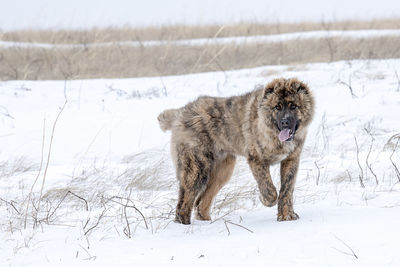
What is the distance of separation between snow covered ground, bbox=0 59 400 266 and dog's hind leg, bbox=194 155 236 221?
12cm

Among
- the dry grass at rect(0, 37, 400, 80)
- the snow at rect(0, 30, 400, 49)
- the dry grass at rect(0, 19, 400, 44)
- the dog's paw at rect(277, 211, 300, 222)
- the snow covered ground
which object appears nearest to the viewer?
the snow covered ground

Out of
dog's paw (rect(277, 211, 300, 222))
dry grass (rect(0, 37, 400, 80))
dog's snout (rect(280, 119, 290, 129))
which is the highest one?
dog's snout (rect(280, 119, 290, 129))

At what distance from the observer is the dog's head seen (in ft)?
16.3

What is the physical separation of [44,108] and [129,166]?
4.31 metres

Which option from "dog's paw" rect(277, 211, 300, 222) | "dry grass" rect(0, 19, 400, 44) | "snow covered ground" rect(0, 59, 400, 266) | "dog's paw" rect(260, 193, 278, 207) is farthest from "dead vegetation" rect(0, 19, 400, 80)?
"dog's paw" rect(277, 211, 300, 222)

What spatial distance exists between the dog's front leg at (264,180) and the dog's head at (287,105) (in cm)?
31

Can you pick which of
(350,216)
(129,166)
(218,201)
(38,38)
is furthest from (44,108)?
(38,38)

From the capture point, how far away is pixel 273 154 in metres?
5.07

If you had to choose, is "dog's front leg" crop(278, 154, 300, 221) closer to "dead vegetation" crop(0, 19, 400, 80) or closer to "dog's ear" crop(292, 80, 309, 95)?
"dog's ear" crop(292, 80, 309, 95)

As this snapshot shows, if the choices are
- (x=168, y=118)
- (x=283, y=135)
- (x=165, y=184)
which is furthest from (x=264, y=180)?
(x=165, y=184)

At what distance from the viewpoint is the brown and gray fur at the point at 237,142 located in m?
5.06

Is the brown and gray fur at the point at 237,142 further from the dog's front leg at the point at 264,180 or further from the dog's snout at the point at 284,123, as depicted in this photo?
the dog's snout at the point at 284,123

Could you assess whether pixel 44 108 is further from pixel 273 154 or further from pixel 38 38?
pixel 38 38

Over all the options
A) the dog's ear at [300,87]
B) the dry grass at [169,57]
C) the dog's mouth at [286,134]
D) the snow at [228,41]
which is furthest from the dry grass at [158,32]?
the dog's mouth at [286,134]
